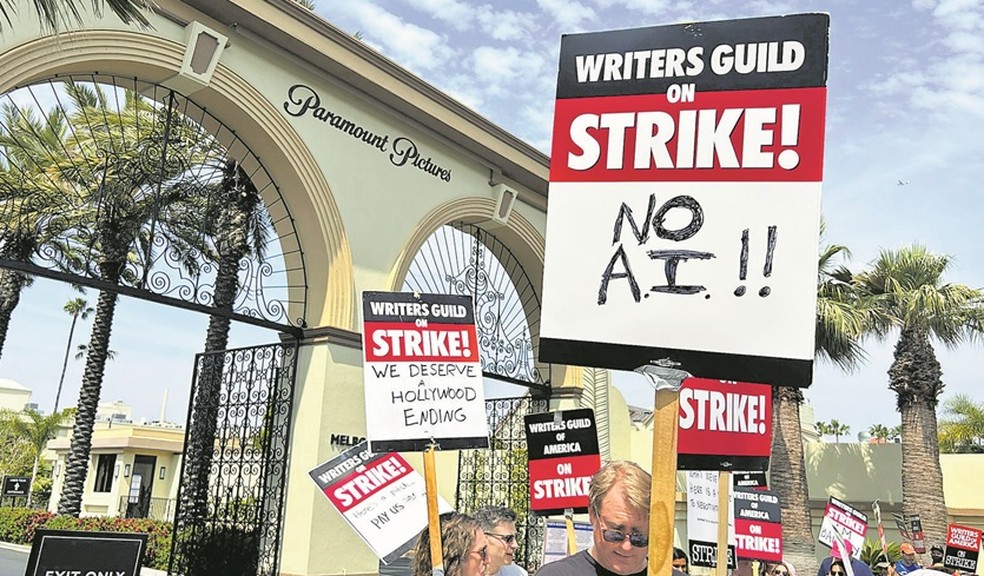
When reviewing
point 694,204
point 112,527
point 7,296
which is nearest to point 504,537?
point 694,204

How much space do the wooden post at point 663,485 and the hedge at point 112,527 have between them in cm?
1540

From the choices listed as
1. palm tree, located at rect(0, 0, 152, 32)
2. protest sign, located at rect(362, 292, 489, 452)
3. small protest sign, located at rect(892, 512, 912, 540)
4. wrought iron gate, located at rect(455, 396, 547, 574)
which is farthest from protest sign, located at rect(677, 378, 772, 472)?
small protest sign, located at rect(892, 512, 912, 540)

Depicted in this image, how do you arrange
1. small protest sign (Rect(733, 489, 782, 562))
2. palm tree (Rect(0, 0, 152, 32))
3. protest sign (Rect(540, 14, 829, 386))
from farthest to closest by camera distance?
small protest sign (Rect(733, 489, 782, 562)), palm tree (Rect(0, 0, 152, 32)), protest sign (Rect(540, 14, 829, 386))

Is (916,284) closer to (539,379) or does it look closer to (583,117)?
(539,379)

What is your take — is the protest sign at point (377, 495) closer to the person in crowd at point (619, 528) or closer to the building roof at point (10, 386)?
the person in crowd at point (619, 528)

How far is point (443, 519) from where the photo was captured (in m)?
4.55

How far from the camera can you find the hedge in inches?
773

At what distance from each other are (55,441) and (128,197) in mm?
42145

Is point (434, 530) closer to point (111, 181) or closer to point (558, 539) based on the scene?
point (558, 539)

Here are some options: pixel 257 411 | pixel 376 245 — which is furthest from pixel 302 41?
pixel 257 411

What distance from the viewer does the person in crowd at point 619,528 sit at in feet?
8.63

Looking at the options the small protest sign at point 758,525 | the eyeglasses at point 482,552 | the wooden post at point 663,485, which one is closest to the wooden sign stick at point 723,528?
the eyeglasses at point 482,552

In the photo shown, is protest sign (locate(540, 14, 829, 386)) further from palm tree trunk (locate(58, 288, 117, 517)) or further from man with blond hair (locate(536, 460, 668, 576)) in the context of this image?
palm tree trunk (locate(58, 288, 117, 517))

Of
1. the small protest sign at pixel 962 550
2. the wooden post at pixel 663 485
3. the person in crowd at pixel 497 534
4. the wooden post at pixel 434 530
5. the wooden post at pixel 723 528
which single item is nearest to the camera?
the wooden post at pixel 663 485
